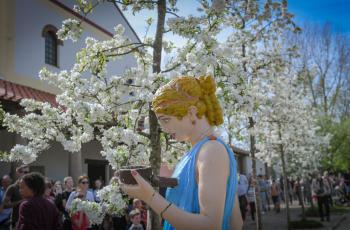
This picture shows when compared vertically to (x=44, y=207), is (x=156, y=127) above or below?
above

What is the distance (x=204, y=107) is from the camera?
2.27 m

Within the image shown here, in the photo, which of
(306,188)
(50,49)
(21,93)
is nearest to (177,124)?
(21,93)

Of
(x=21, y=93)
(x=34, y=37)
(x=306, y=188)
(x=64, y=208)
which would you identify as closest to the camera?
(x=64, y=208)

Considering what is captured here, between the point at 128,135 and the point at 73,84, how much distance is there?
3.90 feet

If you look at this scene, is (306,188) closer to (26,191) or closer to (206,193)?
(26,191)

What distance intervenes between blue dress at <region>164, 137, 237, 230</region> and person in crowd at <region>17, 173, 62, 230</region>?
350 cm

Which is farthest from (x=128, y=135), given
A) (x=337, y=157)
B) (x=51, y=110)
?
(x=337, y=157)

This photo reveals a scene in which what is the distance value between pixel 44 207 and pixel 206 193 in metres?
3.98

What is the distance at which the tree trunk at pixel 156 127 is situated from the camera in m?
4.52

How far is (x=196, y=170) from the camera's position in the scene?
6.88 ft

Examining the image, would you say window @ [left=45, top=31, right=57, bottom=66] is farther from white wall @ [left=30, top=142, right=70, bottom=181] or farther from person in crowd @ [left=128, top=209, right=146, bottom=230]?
person in crowd @ [left=128, top=209, right=146, bottom=230]

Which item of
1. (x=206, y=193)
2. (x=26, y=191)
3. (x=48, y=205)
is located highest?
(x=206, y=193)

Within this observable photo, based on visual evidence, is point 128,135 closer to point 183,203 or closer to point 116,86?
point 116,86

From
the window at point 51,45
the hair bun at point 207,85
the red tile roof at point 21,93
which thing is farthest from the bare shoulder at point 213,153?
the window at point 51,45
